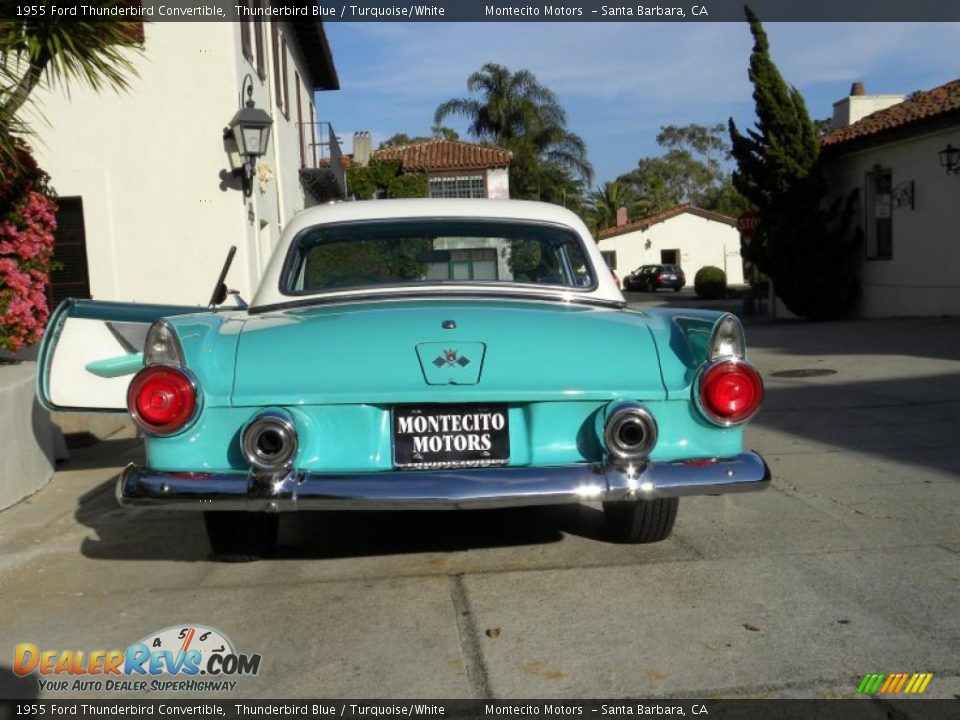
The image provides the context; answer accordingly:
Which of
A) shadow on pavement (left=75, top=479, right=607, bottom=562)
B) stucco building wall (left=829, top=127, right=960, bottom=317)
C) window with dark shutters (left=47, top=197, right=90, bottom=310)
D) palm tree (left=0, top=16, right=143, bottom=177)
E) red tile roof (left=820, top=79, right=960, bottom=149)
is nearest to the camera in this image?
shadow on pavement (left=75, top=479, right=607, bottom=562)

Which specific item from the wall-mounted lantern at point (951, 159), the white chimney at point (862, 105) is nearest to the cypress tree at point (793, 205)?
the wall-mounted lantern at point (951, 159)

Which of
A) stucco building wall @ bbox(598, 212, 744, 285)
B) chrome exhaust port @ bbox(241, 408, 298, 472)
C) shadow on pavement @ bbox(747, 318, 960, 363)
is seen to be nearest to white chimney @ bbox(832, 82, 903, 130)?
shadow on pavement @ bbox(747, 318, 960, 363)

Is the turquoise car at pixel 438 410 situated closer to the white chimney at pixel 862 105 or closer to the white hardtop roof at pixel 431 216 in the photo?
the white hardtop roof at pixel 431 216

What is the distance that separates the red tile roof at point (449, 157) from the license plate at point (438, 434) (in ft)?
111

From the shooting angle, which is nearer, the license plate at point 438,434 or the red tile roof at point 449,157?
the license plate at point 438,434

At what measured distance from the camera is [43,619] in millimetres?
3703

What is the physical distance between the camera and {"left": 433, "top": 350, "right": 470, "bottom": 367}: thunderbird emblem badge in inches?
141

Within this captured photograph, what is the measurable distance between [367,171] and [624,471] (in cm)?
2908

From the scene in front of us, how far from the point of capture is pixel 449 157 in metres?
38.9

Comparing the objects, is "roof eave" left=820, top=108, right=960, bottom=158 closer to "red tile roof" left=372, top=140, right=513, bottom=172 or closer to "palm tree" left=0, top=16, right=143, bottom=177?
"palm tree" left=0, top=16, right=143, bottom=177

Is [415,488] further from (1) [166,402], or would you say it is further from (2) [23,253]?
(2) [23,253]

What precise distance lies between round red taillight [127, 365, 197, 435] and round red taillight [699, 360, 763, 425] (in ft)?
5.81

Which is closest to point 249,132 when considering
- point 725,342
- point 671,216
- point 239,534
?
point 239,534

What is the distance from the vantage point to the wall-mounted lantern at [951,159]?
1761 centimetres
